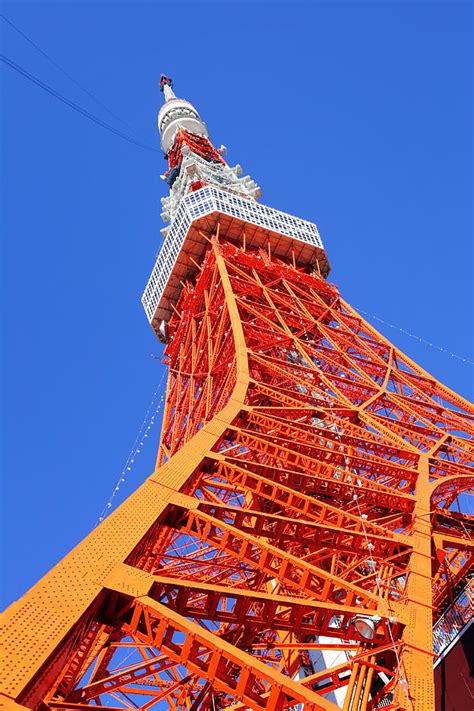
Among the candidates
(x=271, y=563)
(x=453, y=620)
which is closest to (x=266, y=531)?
(x=271, y=563)

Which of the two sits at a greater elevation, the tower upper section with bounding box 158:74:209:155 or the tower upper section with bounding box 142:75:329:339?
the tower upper section with bounding box 158:74:209:155

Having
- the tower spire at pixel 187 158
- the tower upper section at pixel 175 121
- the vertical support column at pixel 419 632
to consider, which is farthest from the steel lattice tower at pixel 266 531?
the tower upper section at pixel 175 121

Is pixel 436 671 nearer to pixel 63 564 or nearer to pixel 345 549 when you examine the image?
pixel 345 549

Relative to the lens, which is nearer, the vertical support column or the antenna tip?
the vertical support column

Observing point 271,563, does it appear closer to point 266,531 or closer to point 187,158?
point 266,531

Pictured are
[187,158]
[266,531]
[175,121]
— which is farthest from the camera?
[175,121]

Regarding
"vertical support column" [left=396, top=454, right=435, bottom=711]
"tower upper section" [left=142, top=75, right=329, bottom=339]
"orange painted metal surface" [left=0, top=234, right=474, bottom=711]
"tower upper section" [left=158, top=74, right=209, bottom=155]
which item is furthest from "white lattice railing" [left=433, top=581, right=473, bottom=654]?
"tower upper section" [left=158, top=74, right=209, bottom=155]

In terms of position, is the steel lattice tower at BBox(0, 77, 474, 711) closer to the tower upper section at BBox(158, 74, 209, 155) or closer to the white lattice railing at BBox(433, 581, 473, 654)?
the white lattice railing at BBox(433, 581, 473, 654)

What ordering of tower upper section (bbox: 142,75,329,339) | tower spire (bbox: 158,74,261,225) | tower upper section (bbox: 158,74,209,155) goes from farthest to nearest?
Result: tower upper section (bbox: 158,74,209,155), tower spire (bbox: 158,74,261,225), tower upper section (bbox: 142,75,329,339)
